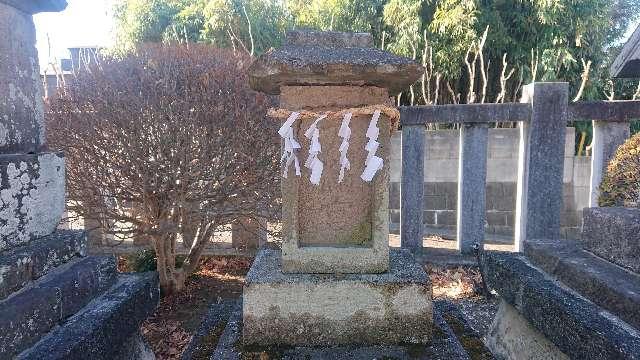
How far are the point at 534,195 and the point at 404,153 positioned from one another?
129 cm

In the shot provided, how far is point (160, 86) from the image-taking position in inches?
159

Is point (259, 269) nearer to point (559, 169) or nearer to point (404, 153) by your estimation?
point (404, 153)

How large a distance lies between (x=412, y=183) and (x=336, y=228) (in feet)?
7.79

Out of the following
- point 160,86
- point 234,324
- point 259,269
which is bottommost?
point 234,324

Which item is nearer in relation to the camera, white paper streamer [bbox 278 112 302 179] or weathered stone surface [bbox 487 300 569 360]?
white paper streamer [bbox 278 112 302 179]

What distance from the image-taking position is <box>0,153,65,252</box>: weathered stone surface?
152cm

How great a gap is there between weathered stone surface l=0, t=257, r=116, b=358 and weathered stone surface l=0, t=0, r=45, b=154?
1.79ft

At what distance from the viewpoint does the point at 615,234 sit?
191 cm

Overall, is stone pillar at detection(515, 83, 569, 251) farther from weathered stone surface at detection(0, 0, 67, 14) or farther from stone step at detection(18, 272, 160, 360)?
weathered stone surface at detection(0, 0, 67, 14)

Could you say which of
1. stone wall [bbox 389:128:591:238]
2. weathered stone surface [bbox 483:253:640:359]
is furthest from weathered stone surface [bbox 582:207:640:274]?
stone wall [bbox 389:128:591:238]

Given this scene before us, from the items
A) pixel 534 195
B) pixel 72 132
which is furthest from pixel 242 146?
pixel 534 195

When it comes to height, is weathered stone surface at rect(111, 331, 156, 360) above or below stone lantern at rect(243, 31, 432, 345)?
below

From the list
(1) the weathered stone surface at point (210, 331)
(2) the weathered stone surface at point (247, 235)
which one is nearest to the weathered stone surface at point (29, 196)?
(1) the weathered stone surface at point (210, 331)

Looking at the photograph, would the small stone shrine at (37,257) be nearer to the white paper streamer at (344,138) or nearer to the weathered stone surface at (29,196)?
the weathered stone surface at (29,196)
